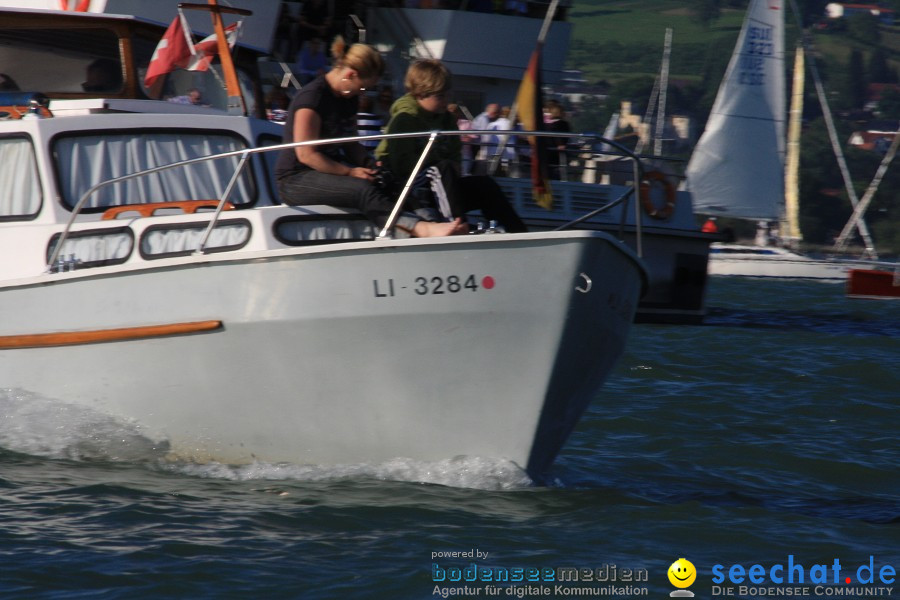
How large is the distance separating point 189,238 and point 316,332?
34.6 inches

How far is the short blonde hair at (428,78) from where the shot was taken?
642 centimetres

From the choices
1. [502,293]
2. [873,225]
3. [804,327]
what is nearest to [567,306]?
[502,293]

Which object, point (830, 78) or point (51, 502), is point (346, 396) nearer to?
point (51, 502)

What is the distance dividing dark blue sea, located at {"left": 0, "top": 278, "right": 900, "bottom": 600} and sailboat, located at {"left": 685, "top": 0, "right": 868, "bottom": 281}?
63.6 feet

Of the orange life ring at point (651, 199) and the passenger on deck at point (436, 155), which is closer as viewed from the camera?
the passenger on deck at point (436, 155)

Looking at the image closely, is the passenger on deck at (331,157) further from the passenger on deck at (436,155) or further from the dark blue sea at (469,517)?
the dark blue sea at (469,517)

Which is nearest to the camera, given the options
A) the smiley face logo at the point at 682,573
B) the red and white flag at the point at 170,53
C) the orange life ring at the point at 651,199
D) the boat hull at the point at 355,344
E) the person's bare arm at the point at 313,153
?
the smiley face logo at the point at 682,573

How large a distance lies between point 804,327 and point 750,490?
10.4 metres

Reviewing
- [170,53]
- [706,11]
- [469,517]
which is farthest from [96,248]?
[706,11]

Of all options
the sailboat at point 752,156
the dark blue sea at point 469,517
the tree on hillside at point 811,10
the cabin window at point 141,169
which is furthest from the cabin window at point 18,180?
the tree on hillside at point 811,10

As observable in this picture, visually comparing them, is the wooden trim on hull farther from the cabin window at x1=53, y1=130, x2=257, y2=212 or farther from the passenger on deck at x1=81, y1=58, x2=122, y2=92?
the passenger on deck at x1=81, y1=58, x2=122, y2=92

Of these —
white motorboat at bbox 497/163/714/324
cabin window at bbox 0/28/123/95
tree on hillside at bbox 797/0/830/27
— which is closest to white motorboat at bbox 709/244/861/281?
white motorboat at bbox 497/163/714/324

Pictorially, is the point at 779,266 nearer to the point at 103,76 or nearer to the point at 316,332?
the point at 103,76

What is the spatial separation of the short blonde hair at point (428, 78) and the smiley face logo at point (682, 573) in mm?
2624
